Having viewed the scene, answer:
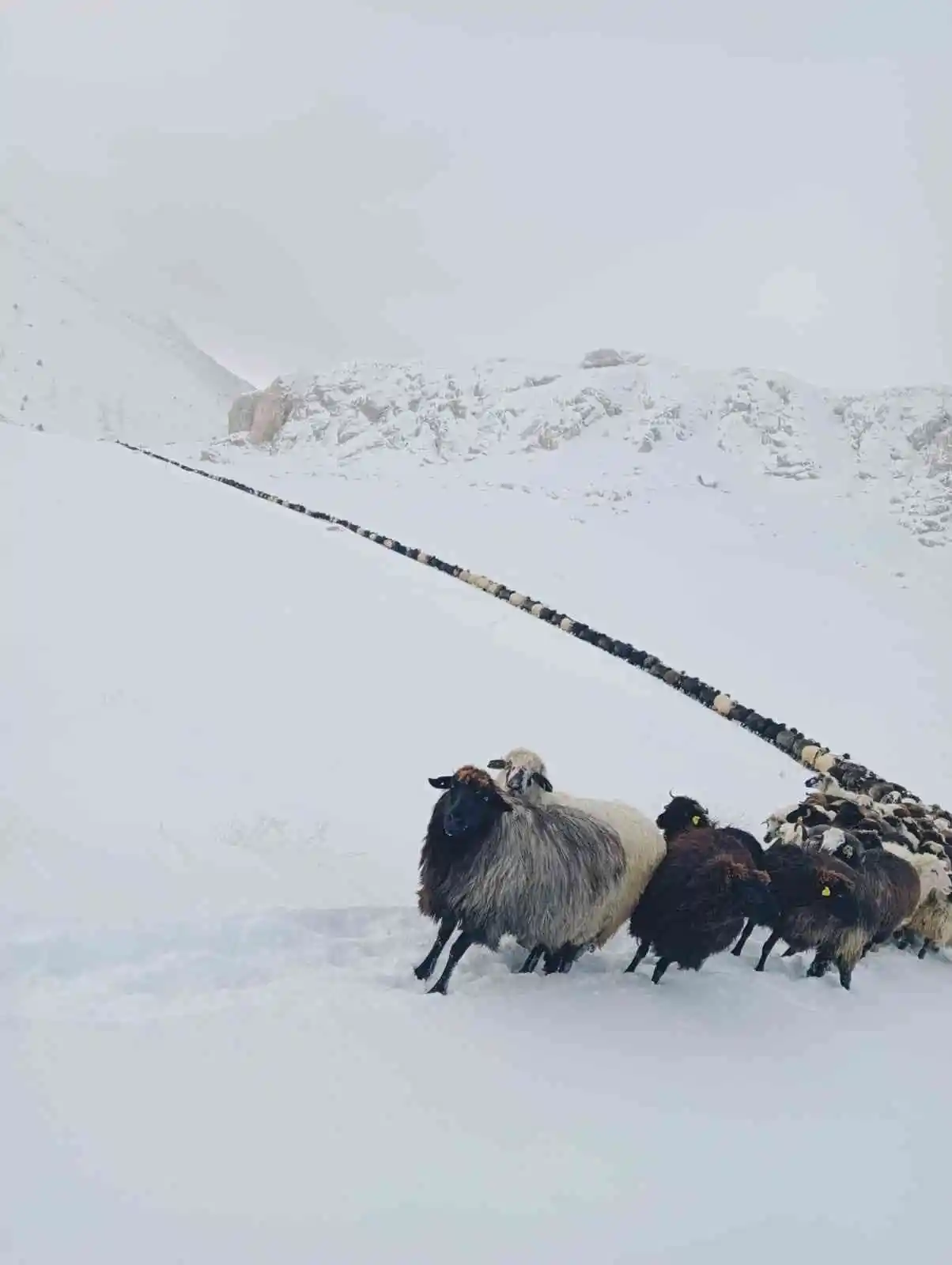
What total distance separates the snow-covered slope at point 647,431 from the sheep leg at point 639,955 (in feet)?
113

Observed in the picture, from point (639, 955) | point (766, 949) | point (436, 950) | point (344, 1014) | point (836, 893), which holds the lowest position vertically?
point (344, 1014)

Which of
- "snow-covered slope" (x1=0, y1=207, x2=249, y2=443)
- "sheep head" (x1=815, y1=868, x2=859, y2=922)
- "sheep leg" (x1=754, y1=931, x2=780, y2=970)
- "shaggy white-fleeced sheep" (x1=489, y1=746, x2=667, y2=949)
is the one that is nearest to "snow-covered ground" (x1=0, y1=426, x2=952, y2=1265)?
"sheep leg" (x1=754, y1=931, x2=780, y2=970)

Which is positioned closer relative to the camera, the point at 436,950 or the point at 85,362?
the point at 436,950

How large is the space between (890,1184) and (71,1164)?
14.5ft

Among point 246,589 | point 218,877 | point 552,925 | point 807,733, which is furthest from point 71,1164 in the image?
point 807,733

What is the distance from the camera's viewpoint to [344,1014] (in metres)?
5.43

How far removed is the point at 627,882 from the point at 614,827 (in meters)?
0.47

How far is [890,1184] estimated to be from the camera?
485 cm

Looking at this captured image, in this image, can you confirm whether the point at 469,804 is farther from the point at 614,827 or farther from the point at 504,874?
the point at 614,827

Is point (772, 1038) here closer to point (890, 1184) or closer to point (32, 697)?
point (890, 1184)

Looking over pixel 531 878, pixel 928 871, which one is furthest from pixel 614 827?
pixel 928 871

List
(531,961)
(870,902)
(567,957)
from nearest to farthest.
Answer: (531,961)
(567,957)
(870,902)

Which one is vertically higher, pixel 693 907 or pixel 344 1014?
pixel 693 907

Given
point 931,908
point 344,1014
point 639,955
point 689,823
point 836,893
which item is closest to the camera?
point 344,1014
